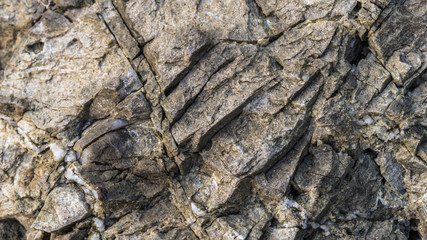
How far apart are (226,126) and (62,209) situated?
360 cm

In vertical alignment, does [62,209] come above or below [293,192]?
above

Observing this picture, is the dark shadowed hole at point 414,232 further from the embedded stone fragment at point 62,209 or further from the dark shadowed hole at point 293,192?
the embedded stone fragment at point 62,209

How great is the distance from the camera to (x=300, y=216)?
8.34 m

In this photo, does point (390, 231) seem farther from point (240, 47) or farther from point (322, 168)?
point (240, 47)

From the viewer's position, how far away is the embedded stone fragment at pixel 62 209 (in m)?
8.23

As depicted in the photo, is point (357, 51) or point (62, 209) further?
point (357, 51)

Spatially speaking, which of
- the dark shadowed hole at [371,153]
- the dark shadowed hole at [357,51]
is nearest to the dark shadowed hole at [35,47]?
the dark shadowed hole at [357,51]

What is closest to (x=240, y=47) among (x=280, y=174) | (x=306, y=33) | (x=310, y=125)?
(x=306, y=33)

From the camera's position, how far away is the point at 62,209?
27.1 feet

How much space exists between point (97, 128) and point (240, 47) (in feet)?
11.0

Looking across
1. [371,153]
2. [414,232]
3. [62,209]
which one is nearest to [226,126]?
[371,153]

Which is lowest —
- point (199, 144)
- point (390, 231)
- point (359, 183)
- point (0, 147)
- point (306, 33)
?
point (390, 231)

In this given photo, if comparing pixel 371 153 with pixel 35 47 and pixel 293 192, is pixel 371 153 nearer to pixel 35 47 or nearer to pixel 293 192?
pixel 293 192

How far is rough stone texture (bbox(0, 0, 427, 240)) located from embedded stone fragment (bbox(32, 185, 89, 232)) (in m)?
0.02
